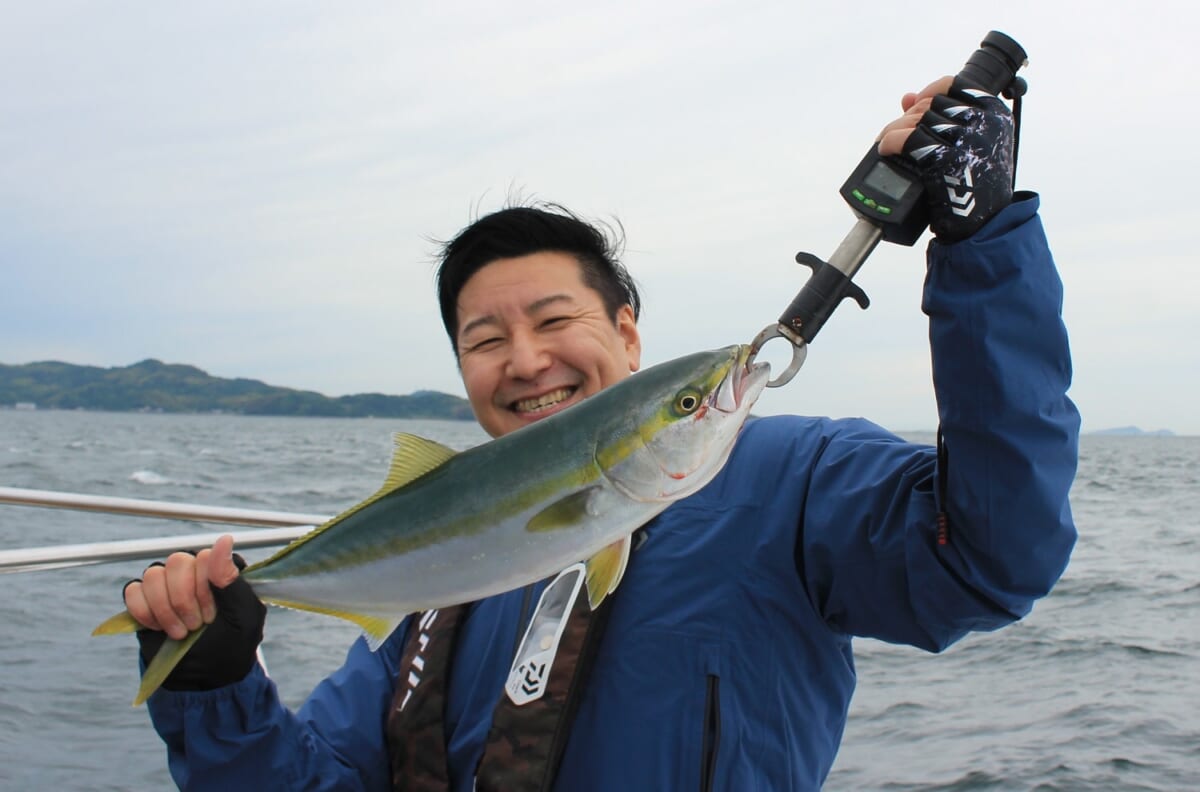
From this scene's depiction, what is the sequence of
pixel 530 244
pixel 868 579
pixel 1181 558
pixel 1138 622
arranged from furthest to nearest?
pixel 1181 558
pixel 1138 622
pixel 530 244
pixel 868 579

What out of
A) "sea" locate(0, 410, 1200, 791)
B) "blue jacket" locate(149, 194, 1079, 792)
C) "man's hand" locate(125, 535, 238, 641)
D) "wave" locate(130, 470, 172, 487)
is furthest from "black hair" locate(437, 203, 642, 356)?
"wave" locate(130, 470, 172, 487)

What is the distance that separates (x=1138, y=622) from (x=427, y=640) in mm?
11841

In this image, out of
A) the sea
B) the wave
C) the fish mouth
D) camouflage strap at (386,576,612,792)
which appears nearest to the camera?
the fish mouth

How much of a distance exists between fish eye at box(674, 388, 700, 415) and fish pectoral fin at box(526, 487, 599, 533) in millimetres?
276

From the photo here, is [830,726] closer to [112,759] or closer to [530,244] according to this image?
[530,244]

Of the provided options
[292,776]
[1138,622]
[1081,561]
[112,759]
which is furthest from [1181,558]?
[292,776]

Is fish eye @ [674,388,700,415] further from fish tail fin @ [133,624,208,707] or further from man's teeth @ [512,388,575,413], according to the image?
fish tail fin @ [133,624,208,707]

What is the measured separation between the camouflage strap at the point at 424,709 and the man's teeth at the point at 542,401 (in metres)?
0.73

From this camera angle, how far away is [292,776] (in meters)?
3.26

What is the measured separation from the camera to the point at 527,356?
126 inches

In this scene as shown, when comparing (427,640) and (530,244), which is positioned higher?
(530,244)

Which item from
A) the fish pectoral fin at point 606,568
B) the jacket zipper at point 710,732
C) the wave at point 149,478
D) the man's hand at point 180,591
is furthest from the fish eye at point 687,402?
the wave at point 149,478

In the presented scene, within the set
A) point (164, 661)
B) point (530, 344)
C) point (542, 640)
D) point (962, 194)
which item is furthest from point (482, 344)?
point (962, 194)

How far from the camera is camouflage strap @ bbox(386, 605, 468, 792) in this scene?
315 cm
